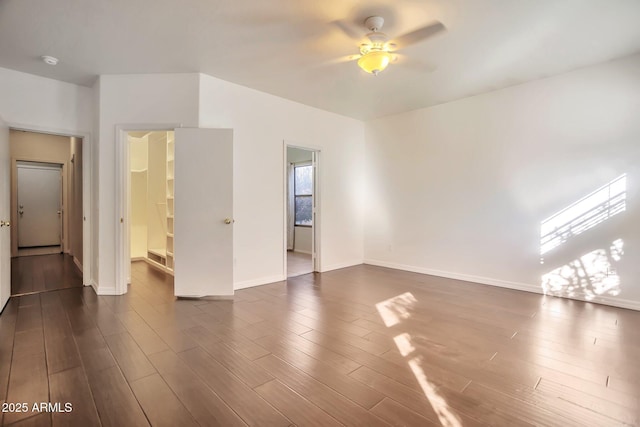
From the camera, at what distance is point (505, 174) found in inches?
168

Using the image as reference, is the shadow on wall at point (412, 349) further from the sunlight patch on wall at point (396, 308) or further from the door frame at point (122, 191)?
the door frame at point (122, 191)

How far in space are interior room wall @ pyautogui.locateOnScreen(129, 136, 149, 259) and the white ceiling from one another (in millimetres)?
2506

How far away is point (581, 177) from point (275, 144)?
3878 mm

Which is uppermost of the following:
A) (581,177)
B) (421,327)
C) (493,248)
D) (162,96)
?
(162,96)

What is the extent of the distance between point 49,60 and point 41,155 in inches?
173

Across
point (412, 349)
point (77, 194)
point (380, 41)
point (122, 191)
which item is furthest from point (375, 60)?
point (77, 194)

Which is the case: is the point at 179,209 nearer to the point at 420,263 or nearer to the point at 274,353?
the point at 274,353

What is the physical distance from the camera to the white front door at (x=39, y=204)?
23.9 ft

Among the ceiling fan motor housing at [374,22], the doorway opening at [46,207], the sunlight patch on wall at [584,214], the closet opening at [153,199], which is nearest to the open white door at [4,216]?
the doorway opening at [46,207]

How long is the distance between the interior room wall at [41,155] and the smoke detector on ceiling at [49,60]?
3628 millimetres

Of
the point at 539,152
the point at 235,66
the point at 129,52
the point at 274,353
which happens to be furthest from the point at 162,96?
the point at 539,152

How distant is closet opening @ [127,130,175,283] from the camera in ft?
16.5

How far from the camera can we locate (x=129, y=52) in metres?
3.20

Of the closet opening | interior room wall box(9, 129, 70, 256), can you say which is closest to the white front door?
interior room wall box(9, 129, 70, 256)
